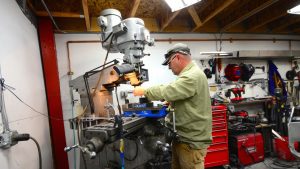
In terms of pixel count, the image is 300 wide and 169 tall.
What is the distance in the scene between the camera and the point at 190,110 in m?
1.53

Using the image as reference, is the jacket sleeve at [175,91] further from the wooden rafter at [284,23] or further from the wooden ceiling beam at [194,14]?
the wooden rafter at [284,23]

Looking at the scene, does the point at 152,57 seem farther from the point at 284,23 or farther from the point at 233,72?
the point at 284,23

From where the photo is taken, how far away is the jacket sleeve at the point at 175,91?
1.45m

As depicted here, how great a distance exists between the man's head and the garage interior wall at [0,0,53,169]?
1.25 metres

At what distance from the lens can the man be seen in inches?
57.7

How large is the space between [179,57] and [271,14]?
275 centimetres

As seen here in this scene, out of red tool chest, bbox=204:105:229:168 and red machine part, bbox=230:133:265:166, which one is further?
red machine part, bbox=230:133:265:166

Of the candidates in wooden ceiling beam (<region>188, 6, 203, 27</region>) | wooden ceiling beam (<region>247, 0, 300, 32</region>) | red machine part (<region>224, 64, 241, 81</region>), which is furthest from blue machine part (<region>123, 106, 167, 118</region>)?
wooden ceiling beam (<region>247, 0, 300, 32</region>)

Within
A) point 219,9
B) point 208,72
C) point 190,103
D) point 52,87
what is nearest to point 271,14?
point 219,9

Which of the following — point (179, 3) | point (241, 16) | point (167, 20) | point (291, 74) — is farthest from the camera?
point (291, 74)

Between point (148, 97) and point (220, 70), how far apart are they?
8.59 ft

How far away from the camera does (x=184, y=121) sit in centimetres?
155

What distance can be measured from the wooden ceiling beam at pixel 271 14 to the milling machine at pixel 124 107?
9.24 feet

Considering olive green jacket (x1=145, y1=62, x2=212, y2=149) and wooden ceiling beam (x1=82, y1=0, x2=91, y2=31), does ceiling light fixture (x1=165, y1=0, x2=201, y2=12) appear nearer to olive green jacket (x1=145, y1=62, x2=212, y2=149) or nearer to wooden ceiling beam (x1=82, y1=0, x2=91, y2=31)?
olive green jacket (x1=145, y1=62, x2=212, y2=149)
